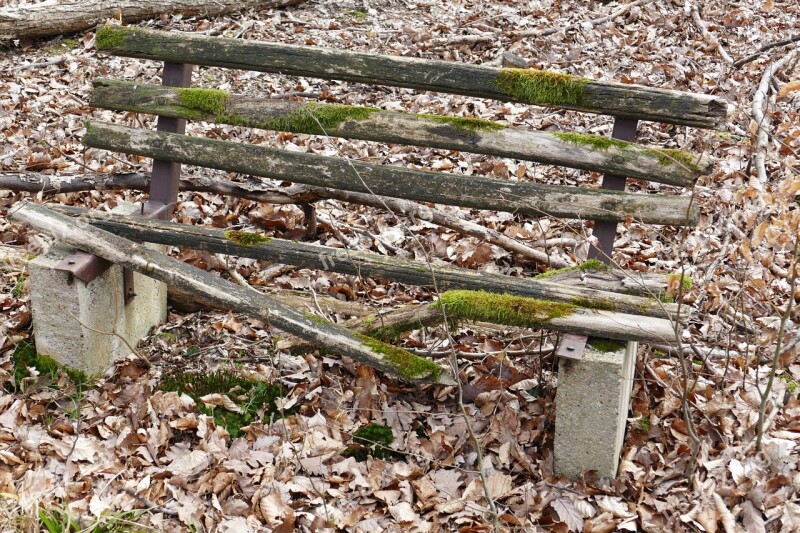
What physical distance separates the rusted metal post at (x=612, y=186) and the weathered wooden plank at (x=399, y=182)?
95mm

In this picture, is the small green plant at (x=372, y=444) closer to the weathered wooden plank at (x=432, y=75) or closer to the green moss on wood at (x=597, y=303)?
the green moss on wood at (x=597, y=303)

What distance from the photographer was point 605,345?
3379 millimetres

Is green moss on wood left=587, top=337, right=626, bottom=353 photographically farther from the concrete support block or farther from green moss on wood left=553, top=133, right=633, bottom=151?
the concrete support block

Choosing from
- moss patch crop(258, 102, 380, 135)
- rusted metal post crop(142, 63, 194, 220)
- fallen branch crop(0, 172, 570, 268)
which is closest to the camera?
moss patch crop(258, 102, 380, 135)

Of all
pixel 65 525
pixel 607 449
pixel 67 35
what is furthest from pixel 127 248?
pixel 67 35

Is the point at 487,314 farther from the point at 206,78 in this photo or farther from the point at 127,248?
the point at 206,78

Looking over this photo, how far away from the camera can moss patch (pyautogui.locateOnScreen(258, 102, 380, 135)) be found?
4102 millimetres

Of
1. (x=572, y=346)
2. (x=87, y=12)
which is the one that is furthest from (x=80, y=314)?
(x=87, y=12)

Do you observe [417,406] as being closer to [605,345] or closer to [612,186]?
[605,345]

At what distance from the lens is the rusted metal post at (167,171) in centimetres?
442

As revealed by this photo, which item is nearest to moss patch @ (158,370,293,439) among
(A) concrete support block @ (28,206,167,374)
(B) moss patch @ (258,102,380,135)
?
(A) concrete support block @ (28,206,167,374)

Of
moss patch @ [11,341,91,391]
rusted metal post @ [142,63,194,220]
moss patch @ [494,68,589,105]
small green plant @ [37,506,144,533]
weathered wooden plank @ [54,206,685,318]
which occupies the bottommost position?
small green plant @ [37,506,144,533]

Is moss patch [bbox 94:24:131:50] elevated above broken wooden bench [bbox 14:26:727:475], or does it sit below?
above

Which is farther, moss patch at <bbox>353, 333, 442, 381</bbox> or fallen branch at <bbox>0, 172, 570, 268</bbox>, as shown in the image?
fallen branch at <bbox>0, 172, 570, 268</bbox>
